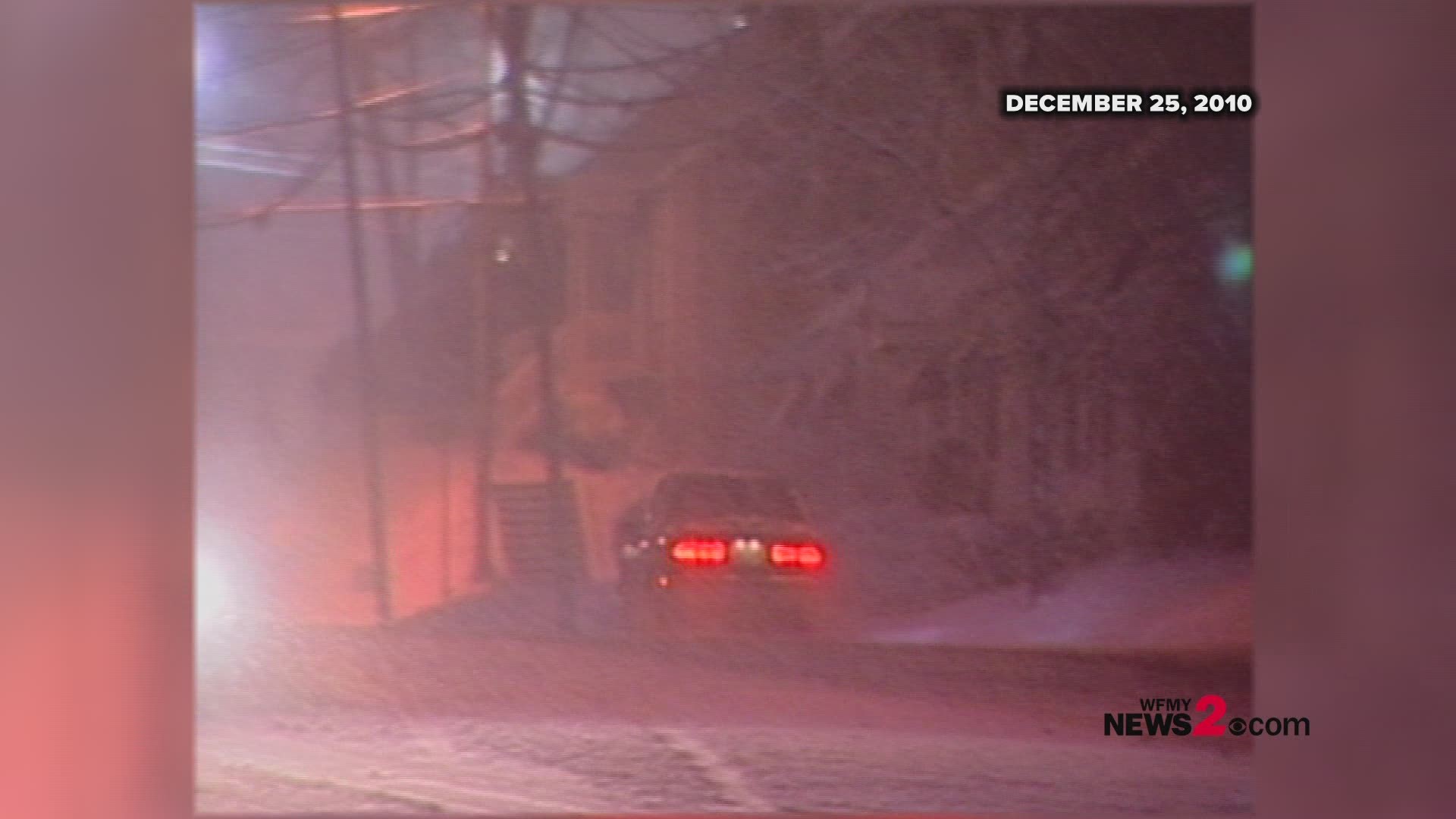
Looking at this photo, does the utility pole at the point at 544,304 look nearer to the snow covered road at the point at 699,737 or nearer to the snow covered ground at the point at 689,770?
the snow covered road at the point at 699,737

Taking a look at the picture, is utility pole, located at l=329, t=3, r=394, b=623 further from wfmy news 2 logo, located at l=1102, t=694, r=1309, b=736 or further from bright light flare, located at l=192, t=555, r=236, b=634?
Result: wfmy news 2 logo, located at l=1102, t=694, r=1309, b=736

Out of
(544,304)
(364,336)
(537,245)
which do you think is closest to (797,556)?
(544,304)

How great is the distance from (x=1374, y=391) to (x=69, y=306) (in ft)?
13.1

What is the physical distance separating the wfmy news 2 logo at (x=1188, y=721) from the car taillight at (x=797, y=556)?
3.28 ft

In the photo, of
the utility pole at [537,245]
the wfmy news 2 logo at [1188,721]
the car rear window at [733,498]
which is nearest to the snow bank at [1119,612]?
the wfmy news 2 logo at [1188,721]

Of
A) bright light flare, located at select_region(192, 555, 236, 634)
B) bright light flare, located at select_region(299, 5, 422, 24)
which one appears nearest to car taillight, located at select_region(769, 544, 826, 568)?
bright light flare, located at select_region(192, 555, 236, 634)

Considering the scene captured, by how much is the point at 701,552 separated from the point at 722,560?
0.23 ft

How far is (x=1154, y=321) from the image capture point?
542cm

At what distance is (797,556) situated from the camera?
541cm

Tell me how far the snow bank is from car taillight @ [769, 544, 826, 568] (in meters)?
0.29

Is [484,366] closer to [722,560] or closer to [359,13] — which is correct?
[722,560]

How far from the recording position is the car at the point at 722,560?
5.41 metres

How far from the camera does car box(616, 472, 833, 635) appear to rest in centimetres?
541

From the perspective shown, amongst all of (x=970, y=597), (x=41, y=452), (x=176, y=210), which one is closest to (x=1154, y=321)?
(x=970, y=597)
